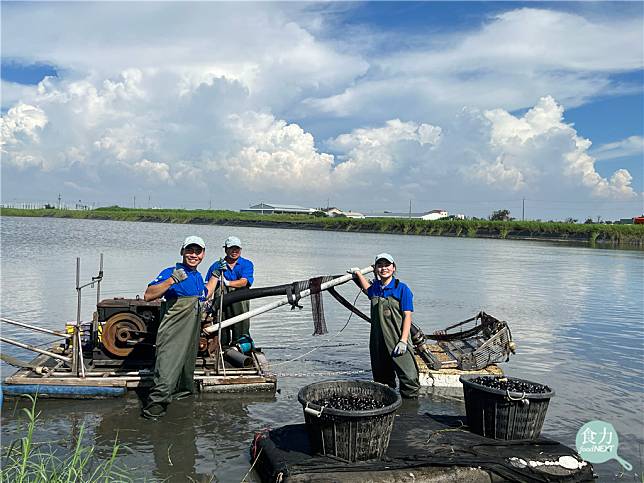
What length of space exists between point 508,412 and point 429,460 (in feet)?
3.26

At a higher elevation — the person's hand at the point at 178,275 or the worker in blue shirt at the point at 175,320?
the person's hand at the point at 178,275

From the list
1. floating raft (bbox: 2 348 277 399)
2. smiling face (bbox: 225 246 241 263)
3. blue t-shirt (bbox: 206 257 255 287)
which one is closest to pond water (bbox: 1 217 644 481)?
floating raft (bbox: 2 348 277 399)

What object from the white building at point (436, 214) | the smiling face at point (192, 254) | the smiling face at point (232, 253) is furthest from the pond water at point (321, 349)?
the white building at point (436, 214)

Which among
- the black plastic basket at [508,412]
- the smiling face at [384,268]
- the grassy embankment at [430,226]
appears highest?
the grassy embankment at [430,226]

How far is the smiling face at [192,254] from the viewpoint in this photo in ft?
21.2

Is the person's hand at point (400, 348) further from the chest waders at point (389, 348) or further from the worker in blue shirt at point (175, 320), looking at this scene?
the worker in blue shirt at point (175, 320)

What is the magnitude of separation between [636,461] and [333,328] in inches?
292

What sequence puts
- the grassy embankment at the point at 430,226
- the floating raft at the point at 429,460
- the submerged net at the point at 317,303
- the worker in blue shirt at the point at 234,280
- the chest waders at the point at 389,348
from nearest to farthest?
the floating raft at the point at 429,460, the chest waders at the point at 389,348, the submerged net at the point at 317,303, the worker in blue shirt at the point at 234,280, the grassy embankment at the point at 430,226

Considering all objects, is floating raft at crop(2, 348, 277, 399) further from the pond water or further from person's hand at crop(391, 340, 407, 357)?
person's hand at crop(391, 340, 407, 357)

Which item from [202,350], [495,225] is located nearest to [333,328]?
[202,350]

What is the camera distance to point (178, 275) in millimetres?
6477

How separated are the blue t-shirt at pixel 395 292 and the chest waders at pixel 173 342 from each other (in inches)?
83.1

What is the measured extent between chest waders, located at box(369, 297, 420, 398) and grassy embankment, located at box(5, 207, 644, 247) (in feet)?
183

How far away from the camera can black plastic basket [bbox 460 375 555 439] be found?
18.0ft
